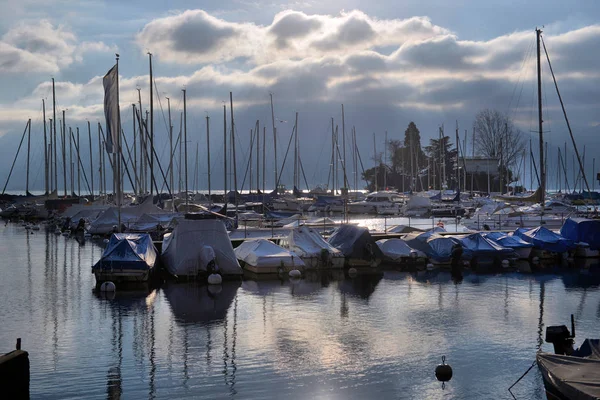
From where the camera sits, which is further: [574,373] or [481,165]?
[481,165]

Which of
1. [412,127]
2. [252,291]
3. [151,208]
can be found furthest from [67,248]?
[412,127]

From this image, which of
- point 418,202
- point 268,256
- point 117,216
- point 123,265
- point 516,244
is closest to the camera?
point 123,265

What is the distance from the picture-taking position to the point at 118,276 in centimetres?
3344

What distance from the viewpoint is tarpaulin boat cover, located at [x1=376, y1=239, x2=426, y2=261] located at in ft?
137

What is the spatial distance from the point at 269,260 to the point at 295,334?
46.3 feet

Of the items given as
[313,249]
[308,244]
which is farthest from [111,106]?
[313,249]

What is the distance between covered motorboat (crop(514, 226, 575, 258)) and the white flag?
28.6 meters

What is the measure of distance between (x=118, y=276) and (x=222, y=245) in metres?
5.61

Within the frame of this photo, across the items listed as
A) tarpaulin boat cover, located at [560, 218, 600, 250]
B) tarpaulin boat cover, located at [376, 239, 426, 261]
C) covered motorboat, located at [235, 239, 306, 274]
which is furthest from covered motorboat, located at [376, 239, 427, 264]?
tarpaulin boat cover, located at [560, 218, 600, 250]

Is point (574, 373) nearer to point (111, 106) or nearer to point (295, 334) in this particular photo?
point (295, 334)

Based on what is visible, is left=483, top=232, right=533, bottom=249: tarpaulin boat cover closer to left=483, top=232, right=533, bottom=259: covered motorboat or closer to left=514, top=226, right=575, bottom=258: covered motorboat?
left=483, top=232, right=533, bottom=259: covered motorboat

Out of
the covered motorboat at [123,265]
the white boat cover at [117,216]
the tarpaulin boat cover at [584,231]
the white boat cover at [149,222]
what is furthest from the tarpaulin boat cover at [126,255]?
the tarpaulin boat cover at [584,231]

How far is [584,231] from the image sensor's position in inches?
1857

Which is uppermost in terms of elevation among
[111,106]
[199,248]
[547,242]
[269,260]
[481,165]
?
[111,106]
